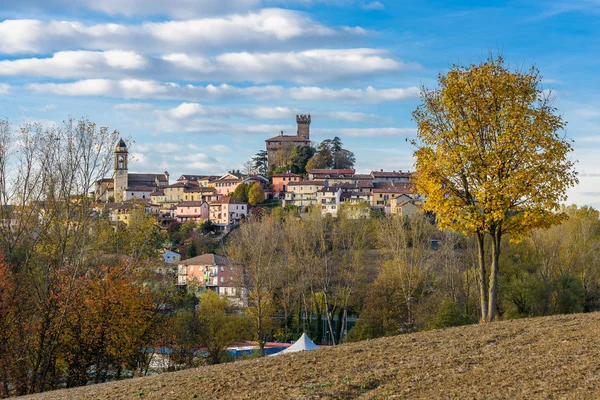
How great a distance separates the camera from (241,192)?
388 feet

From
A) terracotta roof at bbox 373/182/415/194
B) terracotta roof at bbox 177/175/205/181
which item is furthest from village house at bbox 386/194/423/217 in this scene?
terracotta roof at bbox 177/175/205/181

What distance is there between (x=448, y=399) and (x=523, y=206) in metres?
9.94

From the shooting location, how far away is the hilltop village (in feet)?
363

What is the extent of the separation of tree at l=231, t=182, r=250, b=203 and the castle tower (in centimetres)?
4346

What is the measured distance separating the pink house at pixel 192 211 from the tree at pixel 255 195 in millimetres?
7714

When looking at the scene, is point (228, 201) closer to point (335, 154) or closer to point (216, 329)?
point (335, 154)

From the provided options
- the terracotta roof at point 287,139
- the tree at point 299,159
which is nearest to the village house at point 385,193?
the tree at point 299,159

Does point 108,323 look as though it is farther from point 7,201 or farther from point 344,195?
point 344,195

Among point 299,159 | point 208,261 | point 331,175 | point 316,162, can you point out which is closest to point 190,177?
point 299,159

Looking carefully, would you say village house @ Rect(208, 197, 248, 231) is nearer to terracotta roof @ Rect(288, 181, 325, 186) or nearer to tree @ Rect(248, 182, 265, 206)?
tree @ Rect(248, 182, 265, 206)

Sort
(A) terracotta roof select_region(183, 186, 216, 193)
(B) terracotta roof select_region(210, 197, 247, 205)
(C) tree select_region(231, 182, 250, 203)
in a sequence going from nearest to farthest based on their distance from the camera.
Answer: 1. (B) terracotta roof select_region(210, 197, 247, 205)
2. (C) tree select_region(231, 182, 250, 203)
3. (A) terracotta roof select_region(183, 186, 216, 193)

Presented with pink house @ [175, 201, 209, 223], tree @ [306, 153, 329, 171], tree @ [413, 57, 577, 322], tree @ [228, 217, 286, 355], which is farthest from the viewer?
tree @ [306, 153, 329, 171]

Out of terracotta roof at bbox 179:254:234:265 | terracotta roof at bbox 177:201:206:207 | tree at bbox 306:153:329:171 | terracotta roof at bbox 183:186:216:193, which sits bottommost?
terracotta roof at bbox 179:254:234:265

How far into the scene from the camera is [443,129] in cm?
2016
